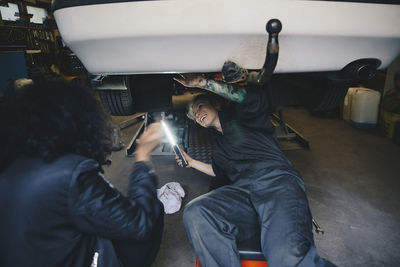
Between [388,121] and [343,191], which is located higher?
[388,121]

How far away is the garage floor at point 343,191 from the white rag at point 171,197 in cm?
5

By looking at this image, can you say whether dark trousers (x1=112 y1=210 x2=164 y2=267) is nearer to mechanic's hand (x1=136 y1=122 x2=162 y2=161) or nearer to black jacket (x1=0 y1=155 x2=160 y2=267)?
black jacket (x1=0 y1=155 x2=160 y2=267)

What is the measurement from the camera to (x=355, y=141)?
9.39 feet

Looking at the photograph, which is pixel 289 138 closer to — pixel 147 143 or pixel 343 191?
pixel 343 191

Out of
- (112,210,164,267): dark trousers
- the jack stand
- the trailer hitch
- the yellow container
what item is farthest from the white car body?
the yellow container

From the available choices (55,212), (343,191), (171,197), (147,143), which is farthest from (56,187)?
(343,191)

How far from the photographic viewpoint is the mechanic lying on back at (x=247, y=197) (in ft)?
3.30

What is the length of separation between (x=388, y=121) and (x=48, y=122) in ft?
10.9

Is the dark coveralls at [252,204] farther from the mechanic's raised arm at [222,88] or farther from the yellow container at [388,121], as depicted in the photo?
the yellow container at [388,121]

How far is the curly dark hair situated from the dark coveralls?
0.59m

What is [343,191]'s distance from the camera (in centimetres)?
193

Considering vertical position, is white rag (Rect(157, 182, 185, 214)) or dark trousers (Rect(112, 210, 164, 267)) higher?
dark trousers (Rect(112, 210, 164, 267))

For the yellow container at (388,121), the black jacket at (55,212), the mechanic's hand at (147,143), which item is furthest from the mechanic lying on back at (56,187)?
the yellow container at (388,121)

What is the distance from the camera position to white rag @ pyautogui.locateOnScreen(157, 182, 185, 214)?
1721 mm
